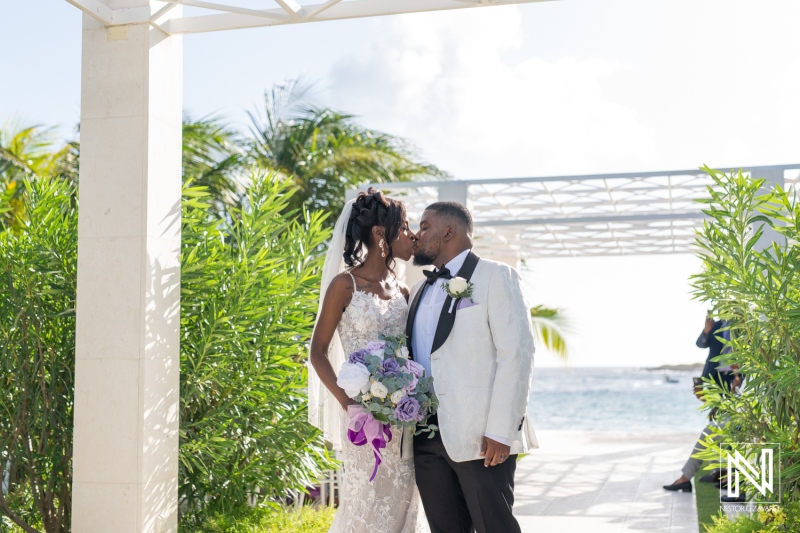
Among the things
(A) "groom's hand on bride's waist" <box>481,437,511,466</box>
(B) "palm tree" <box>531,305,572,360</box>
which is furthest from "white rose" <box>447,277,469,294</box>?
(B) "palm tree" <box>531,305,572,360</box>

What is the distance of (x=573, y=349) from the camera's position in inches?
642

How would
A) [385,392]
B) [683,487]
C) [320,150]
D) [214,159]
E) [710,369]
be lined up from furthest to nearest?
1. [320,150]
2. [214,159]
3. [683,487]
4. [710,369]
5. [385,392]

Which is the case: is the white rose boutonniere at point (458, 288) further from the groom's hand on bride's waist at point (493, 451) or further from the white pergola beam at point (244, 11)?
the white pergola beam at point (244, 11)

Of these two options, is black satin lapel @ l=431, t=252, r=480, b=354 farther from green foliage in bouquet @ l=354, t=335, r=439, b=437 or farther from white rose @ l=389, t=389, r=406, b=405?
white rose @ l=389, t=389, r=406, b=405

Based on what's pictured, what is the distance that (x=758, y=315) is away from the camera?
17.6 ft

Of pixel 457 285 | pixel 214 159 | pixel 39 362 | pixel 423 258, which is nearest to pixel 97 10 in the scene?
pixel 39 362

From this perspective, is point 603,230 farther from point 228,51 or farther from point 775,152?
point 775,152

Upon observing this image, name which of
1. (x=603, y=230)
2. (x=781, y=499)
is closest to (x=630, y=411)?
(x=603, y=230)

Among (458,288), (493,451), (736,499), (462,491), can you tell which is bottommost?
(736,499)

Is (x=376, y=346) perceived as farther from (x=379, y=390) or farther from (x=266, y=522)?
(x=266, y=522)

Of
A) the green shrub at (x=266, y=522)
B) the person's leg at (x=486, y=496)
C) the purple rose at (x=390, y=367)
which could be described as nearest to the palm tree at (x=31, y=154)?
the green shrub at (x=266, y=522)

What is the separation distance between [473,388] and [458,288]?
442 millimetres

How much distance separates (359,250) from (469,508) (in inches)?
51.1

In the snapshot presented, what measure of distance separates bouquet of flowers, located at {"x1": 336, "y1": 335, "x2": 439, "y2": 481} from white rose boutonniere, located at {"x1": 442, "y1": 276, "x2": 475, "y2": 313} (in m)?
0.30
